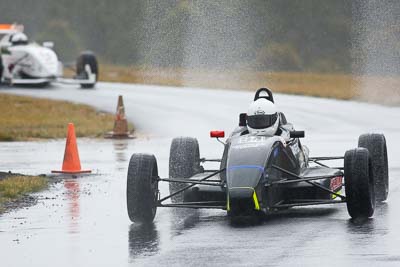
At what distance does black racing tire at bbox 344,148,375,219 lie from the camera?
43.1 feet

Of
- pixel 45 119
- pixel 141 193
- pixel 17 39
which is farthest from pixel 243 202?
pixel 17 39

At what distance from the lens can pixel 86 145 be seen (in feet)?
79.0

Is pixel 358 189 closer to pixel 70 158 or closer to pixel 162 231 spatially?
pixel 162 231

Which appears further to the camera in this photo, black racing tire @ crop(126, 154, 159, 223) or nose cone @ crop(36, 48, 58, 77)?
nose cone @ crop(36, 48, 58, 77)

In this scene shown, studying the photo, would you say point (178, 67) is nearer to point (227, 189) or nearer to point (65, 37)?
point (65, 37)

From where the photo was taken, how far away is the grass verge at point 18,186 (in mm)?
16047

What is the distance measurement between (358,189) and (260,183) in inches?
41.6

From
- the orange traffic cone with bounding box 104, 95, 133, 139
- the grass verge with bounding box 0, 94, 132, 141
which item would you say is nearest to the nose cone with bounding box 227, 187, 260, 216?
the orange traffic cone with bounding box 104, 95, 133, 139

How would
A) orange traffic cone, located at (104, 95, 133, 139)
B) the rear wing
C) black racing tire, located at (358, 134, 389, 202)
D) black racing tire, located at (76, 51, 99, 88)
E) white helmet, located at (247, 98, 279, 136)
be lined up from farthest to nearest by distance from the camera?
1. the rear wing
2. black racing tire, located at (76, 51, 99, 88)
3. orange traffic cone, located at (104, 95, 133, 139)
4. black racing tire, located at (358, 134, 389, 202)
5. white helmet, located at (247, 98, 279, 136)

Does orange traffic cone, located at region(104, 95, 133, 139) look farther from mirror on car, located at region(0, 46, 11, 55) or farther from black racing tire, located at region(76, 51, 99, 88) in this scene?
black racing tire, located at region(76, 51, 99, 88)

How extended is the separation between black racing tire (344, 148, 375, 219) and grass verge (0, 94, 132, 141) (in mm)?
13442

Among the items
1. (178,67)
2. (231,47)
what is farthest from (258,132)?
(178,67)

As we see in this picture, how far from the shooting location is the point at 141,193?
44.0 feet

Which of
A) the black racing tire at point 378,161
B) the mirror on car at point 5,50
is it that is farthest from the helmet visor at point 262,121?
the mirror on car at point 5,50
